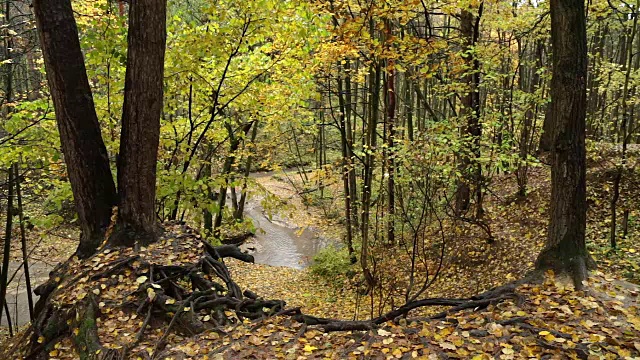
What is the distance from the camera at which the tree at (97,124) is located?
4723 mm

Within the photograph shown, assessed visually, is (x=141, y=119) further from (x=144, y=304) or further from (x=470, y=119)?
(x=470, y=119)

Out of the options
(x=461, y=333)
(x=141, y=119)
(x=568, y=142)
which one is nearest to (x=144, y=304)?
(x=141, y=119)

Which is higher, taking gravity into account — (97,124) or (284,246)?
(97,124)

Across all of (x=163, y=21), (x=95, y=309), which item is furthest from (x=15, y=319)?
(x=163, y=21)

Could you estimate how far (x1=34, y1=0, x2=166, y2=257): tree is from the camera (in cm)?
472

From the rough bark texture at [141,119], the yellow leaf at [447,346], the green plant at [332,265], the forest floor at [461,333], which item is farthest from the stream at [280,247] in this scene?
the yellow leaf at [447,346]

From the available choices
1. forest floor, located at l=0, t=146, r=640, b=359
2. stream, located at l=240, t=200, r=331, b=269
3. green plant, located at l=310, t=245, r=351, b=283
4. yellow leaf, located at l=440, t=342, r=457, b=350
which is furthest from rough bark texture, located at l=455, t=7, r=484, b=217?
stream, located at l=240, t=200, r=331, b=269

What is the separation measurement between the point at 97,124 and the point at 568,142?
5564 mm

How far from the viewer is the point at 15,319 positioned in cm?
1136

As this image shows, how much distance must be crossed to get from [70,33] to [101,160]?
1.54 metres

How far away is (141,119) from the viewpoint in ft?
16.3

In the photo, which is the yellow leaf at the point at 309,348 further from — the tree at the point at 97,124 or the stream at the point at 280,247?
the stream at the point at 280,247

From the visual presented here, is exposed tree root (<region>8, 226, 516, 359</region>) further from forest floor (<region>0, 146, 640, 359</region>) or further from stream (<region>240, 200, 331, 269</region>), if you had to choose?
stream (<region>240, 200, 331, 269</region>)

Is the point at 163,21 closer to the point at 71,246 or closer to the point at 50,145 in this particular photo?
the point at 50,145
